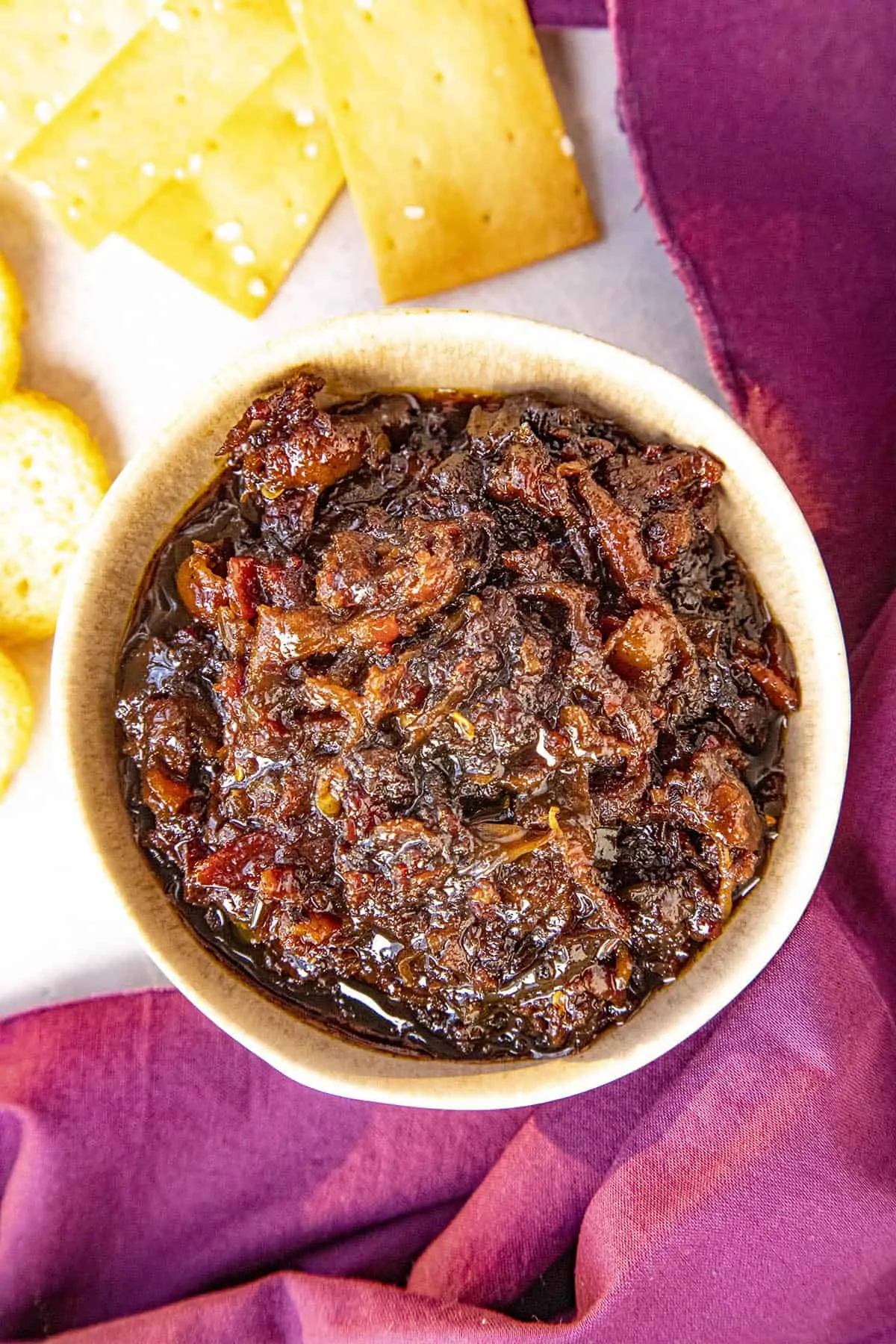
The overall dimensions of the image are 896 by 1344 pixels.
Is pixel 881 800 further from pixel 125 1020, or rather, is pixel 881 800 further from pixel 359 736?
pixel 125 1020

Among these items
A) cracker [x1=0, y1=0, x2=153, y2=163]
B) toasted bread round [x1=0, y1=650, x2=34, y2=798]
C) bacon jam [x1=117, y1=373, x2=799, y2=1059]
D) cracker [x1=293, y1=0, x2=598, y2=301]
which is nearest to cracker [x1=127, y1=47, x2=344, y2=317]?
A: cracker [x1=293, y1=0, x2=598, y2=301]

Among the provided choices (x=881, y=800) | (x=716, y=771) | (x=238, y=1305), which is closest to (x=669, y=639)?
(x=716, y=771)

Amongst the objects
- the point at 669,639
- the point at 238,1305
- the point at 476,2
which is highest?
the point at 476,2

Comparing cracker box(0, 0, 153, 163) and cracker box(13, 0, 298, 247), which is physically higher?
cracker box(0, 0, 153, 163)

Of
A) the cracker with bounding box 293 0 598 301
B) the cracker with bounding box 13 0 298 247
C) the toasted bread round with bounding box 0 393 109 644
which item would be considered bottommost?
the toasted bread round with bounding box 0 393 109 644

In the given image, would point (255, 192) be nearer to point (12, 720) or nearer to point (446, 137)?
point (446, 137)

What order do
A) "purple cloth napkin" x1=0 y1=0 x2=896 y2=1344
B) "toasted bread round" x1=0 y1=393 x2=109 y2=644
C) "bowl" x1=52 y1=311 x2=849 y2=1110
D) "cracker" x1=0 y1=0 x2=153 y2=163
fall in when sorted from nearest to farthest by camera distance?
"bowl" x1=52 y1=311 x2=849 y2=1110 < "purple cloth napkin" x1=0 y1=0 x2=896 y2=1344 < "cracker" x1=0 y1=0 x2=153 y2=163 < "toasted bread round" x1=0 y1=393 x2=109 y2=644

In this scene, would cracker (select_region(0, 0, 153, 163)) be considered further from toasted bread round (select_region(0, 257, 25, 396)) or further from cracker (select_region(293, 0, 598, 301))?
cracker (select_region(293, 0, 598, 301))

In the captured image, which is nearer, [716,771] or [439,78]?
[716,771]
